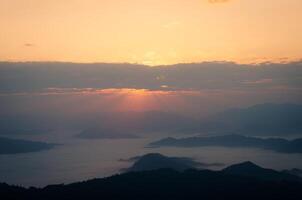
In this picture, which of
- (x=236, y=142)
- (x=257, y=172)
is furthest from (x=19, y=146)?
(x=257, y=172)

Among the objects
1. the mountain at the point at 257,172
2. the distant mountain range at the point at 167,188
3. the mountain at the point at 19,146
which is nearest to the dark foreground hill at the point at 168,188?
the distant mountain range at the point at 167,188

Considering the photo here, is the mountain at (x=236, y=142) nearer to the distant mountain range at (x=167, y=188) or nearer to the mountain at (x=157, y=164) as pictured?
the mountain at (x=157, y=164)

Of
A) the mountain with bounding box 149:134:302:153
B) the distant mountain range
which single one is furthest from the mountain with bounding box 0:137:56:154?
the distant mountain range

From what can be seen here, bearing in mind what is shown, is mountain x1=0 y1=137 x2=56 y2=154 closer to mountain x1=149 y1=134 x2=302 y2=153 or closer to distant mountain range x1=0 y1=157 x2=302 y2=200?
mountain x1=149 y1=134 x2=302 y2=153

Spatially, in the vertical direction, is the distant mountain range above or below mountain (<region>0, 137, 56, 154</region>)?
below

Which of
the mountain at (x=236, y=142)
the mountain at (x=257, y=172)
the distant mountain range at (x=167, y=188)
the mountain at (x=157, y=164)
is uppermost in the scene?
the mountain at (x=236, y=142)

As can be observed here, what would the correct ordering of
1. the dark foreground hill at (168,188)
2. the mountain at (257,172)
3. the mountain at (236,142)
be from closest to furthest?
the dark foreground hill at (168,188) → the mountain at (257,172) → the mountain at (236,142)
